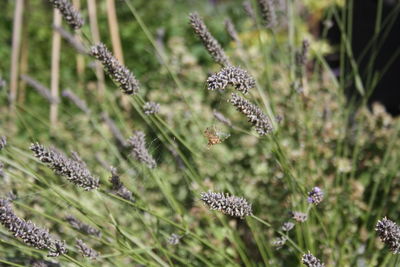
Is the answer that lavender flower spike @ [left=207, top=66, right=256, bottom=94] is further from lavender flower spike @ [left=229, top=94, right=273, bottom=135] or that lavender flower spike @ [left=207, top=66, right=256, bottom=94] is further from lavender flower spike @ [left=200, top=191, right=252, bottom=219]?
lavender flower spike @ [left=200, top=191, right=252, bottom=219]

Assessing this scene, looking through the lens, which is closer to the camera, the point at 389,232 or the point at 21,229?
the point at 389,232

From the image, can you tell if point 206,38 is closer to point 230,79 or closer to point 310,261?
point 230,79

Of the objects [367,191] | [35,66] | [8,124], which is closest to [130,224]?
[367,191]

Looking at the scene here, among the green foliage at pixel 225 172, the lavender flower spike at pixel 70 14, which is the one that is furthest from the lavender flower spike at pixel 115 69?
the lavender flower spike at pixel 70 14

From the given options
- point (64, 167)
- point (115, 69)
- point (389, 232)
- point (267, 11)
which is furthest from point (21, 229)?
point (267, 11)

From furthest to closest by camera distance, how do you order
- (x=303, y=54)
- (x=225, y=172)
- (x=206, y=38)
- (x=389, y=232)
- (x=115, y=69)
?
(x=225, y=172)
(x=303, y=54)
(x=206, y=38)
(x=115, y=69)
(x=389, y=232)

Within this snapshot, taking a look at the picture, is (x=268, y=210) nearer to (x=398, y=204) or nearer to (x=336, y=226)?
(x=336, y=226)
